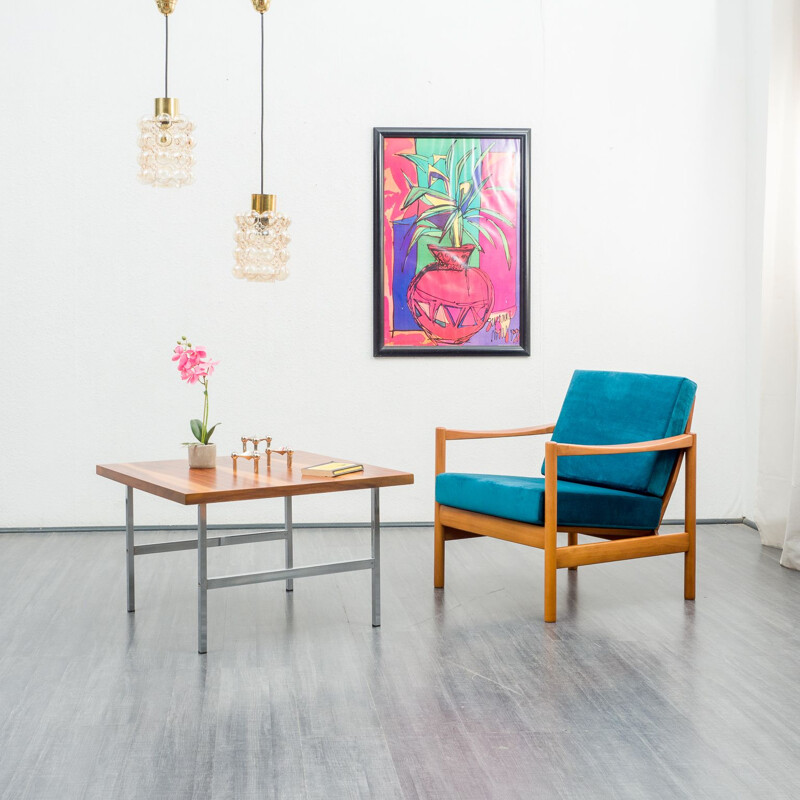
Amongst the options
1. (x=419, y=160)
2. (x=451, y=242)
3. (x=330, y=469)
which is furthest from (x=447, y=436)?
(x=419, y=160)

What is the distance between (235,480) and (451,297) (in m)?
2.16

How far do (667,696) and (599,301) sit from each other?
9.24ft

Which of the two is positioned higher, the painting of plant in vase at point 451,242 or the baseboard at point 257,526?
the painting of plant in vase at point 451,242

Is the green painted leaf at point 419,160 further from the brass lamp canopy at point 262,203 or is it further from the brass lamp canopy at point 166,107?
the brass lamp canopy at point 166,107

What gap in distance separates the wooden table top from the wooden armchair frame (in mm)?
473

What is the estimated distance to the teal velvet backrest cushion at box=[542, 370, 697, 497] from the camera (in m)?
3.54

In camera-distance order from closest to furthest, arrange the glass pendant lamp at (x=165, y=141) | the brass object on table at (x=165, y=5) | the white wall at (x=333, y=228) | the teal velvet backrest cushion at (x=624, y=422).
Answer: the brass object on table at (x=165, y=5) < the glass pendant lamp at (x=165, y=141) < the teal velvet backrest cushion at (x=624, y=422) < the white wall at (x=333, y=228)

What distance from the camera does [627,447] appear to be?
3381mm

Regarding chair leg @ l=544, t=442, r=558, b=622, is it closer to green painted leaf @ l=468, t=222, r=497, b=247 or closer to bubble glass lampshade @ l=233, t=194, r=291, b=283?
bubble glass lampshade @ l=233, t=194, r=291, b=283

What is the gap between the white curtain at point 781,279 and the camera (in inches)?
168

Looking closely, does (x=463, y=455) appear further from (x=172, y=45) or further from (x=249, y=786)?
(x=249, y=786)

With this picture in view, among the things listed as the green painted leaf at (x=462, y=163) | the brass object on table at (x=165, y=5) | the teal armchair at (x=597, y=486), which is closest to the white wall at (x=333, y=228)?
the green painted leaf at (x=462, y=163)

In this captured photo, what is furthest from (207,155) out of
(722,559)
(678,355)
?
(722,559)

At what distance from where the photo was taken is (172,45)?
481cm
